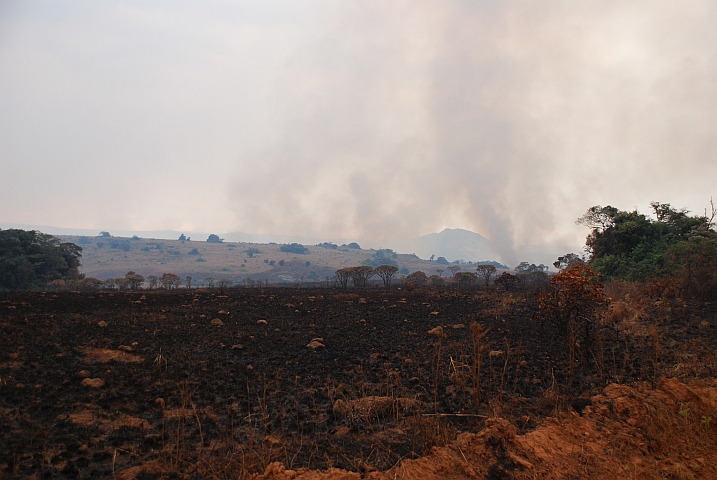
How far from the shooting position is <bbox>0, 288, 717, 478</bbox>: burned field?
4434 mm

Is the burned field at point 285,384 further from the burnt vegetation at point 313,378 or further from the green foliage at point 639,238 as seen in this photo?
the green foliage at point 639,238

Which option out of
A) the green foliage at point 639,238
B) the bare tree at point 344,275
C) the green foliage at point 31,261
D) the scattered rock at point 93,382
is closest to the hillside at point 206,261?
the bare tree at point 344,275

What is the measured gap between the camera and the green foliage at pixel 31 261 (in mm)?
33344

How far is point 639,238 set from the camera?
24.1 m

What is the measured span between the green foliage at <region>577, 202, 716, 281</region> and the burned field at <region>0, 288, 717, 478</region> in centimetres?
981

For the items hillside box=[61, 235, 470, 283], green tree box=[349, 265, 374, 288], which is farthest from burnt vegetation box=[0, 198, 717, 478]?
hillside box=[61, 235, 470, 283]

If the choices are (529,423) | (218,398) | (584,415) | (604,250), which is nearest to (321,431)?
(218,398)

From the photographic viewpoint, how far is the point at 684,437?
188 inches

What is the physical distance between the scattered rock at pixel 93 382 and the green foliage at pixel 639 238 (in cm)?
2480

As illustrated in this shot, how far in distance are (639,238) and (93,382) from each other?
2970cm

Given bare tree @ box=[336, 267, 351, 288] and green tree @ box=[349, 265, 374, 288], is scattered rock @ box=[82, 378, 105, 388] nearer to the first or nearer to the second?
bare tree @ box=[336, 267, 351, 288]

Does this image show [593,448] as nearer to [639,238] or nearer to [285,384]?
[285,384]

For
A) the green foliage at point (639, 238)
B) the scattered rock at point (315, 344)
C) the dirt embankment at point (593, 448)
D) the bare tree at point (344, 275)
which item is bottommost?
the scattered rock at point (315, 344)

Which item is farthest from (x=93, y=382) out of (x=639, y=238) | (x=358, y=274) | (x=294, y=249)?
(x=294, y=249)
